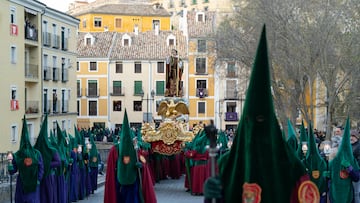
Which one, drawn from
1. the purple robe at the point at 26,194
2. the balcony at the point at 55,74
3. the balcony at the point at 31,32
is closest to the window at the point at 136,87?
the balcony at the point at 55,74

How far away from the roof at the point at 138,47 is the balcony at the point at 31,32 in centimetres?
1812

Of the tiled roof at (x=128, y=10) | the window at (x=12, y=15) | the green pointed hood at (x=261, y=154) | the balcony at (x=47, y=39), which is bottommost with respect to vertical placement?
the green pointed hood at (x=261, y=154)

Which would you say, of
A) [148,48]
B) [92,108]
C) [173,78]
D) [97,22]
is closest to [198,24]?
[148,48]

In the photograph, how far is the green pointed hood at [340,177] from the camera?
11359 millimetres

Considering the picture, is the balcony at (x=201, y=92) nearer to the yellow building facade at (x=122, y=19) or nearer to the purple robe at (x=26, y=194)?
the yellow building facade at (x=122, y=19)

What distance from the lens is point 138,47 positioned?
55312 millimetres

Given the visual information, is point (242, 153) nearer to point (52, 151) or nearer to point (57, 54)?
point (52, 151)

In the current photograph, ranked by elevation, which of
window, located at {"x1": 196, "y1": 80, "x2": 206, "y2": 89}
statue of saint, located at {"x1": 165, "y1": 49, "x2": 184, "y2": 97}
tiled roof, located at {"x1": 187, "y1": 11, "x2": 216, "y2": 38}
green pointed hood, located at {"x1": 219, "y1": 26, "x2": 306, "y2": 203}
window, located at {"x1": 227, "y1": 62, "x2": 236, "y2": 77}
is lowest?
green pointed hood, located at {"x1": 219, "y1": 26, "x2": 306, "y2": 203}

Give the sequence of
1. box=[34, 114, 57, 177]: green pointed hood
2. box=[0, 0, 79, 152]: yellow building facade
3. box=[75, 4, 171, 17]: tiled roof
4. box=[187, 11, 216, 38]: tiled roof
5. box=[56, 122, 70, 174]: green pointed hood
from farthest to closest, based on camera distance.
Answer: box=[75, 4, 171, 17]: tiled roof → box=[187, 11, 216, 38]: tiled roof → box=[0, 0, 79, 152]: yellow building facade → box=[56, 122, 70, 174]: green pointed hood → box=[34, 114, 57, 177]: green pointed hood

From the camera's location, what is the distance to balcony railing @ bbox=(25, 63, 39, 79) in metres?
36.0

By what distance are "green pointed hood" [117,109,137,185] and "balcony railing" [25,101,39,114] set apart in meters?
24.5

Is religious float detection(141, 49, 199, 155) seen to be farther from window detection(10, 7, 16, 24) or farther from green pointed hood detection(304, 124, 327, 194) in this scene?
window detection(10, 7, 16, 24)

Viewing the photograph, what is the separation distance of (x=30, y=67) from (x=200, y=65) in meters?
20.9

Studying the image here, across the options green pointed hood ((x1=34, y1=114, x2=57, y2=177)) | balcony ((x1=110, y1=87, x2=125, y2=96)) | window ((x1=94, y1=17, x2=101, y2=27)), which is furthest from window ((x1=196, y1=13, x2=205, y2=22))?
green pointed hood ((x1=34, y1=114, x2=57, y2=177))
